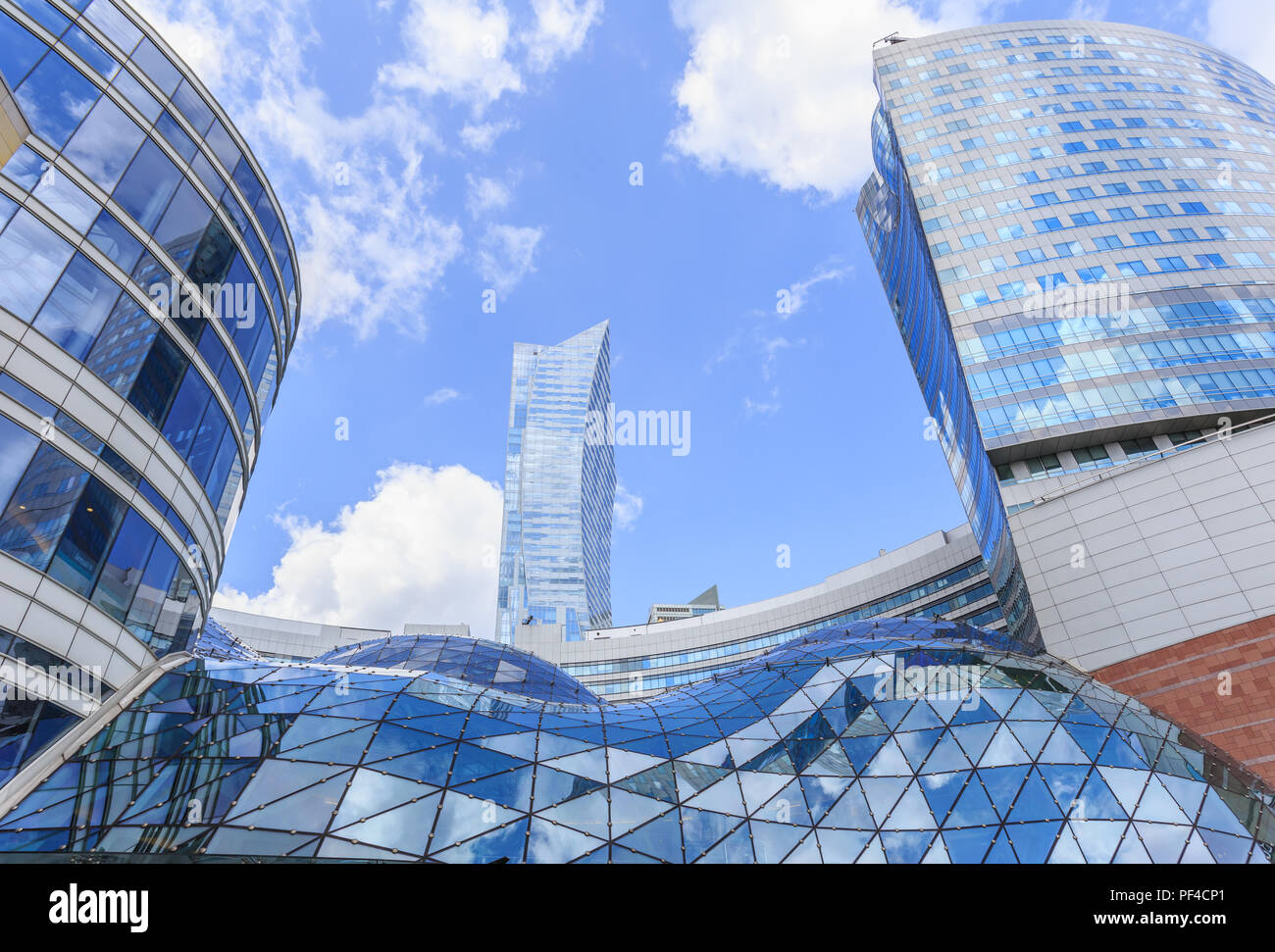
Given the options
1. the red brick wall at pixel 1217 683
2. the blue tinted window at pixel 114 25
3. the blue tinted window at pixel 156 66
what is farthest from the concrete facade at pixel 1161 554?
the blue tinted window at pixel 114 25

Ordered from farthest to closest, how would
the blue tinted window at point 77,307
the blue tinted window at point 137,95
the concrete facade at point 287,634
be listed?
the concrete facade at point 287,634 < the blue tinted window at point 137,95 < the blue tinted window at point 77,307

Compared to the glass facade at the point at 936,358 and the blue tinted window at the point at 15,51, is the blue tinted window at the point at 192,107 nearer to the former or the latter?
the blue tinted window at the point at 15,51

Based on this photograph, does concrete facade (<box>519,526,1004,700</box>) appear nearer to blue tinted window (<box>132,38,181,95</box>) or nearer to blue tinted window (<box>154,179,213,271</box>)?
blue tinted window (<box>154,179,213,271</box>)

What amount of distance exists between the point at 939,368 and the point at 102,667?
60.4 metres

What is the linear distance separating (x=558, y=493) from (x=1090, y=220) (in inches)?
4840

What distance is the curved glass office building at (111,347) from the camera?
43.3ft

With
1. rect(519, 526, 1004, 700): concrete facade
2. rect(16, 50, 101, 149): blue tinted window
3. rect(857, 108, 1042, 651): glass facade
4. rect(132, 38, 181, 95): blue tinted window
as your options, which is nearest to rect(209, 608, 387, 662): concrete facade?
rect(519, 526, 1004, 700): concrete facade

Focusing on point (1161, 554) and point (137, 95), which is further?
point (1161, 554)

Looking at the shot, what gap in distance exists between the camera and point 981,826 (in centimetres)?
1569

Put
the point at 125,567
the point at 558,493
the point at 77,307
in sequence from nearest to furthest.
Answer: the point at 77,307 → the point at 125,567 → the point at 558,493

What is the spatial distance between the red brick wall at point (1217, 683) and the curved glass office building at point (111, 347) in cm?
3596

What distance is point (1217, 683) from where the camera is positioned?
27.1m

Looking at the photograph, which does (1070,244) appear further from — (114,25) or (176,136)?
(114,25)

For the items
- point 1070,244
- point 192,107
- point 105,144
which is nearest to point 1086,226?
point 1070,244
